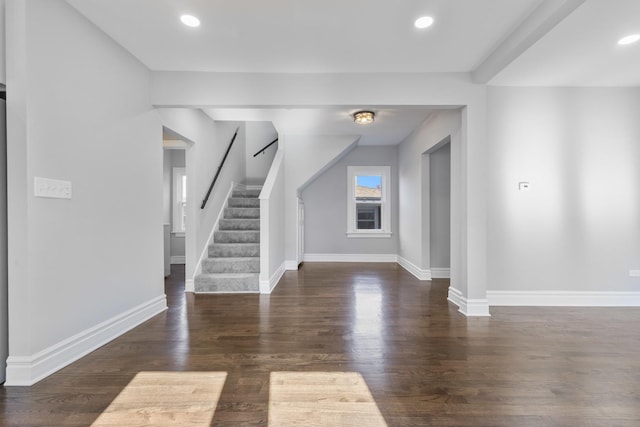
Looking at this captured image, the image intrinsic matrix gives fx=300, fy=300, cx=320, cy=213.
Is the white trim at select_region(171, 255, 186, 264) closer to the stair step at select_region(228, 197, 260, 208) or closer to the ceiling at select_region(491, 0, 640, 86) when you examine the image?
the stair step at select_region(228, 197, 260, 208)

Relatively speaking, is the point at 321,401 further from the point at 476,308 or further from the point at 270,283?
the point at 270,283

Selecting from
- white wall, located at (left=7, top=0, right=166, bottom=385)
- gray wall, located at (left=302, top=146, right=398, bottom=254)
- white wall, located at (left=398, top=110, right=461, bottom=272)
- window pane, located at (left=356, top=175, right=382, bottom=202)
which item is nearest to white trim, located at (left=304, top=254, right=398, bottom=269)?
gray wall, located at (left=302, top=146, right=398, bottom=254)

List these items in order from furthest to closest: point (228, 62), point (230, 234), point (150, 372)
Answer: point (230, 234)
point (228, 62)
point (150, 372)

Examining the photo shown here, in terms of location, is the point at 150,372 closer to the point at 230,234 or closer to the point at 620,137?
the point at 230,234

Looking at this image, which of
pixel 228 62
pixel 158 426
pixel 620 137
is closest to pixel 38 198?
pixel 158 426

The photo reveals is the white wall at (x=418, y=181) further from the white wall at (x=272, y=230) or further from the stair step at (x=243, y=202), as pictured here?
the stair step at (x=243, y=202)

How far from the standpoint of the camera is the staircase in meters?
4.05

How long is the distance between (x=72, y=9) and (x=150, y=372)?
2619 mm

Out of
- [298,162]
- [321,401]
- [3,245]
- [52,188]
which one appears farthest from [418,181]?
[3,245]

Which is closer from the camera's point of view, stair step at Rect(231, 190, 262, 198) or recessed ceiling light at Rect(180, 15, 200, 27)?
recessed ceiling light at Rect(180, 15, 200, 27)

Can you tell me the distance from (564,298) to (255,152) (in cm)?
599

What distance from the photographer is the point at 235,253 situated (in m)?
4.55

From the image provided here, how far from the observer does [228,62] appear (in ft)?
9.53

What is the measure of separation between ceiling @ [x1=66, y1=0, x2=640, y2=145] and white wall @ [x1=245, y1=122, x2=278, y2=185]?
3.79 m
